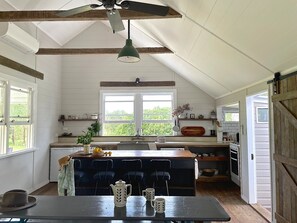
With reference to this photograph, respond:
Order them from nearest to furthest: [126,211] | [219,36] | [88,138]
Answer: [126,211] < [219,36] < [88,138]

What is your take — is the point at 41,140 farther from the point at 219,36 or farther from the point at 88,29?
the point at 219,36

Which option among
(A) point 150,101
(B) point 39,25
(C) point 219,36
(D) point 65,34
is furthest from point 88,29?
(C) point 219,36

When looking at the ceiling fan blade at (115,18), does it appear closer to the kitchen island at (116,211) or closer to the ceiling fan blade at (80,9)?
the ceiling fan blade at (80,9)

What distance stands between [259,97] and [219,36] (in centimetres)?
184

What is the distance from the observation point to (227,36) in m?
3.01

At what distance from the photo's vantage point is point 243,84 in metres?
4.22

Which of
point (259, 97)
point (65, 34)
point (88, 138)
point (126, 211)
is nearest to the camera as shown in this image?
point (126, 211)

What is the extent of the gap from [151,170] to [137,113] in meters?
2.84

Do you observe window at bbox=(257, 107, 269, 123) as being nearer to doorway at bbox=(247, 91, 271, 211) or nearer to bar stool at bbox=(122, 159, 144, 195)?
doorway at bbox=(247, 91, 271, 211)

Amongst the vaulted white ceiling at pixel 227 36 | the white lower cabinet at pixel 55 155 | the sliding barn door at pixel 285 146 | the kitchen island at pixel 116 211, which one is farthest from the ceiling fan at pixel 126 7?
the white lower cabinet at pixel 55 155

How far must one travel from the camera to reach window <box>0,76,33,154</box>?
4.09 meters

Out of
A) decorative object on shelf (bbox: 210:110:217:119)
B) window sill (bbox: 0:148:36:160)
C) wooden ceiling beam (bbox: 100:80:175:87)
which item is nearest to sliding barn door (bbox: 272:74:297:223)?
decorative object on shelf (bbox: 210:110:217:119)

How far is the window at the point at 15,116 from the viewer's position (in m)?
4.09

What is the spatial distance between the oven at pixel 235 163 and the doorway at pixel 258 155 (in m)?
0.77
